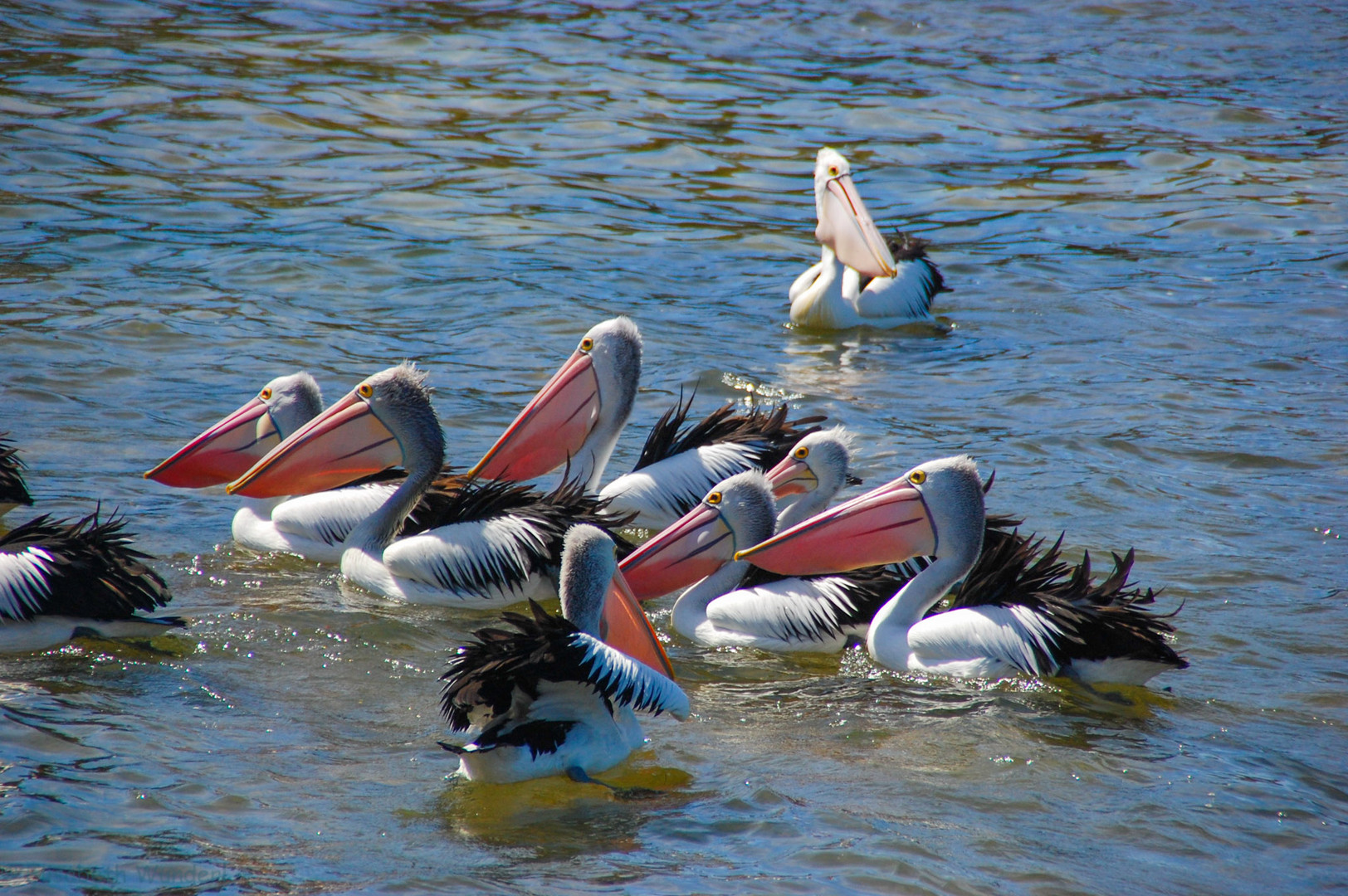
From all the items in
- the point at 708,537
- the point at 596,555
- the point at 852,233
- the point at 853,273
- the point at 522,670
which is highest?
the point at 852,233

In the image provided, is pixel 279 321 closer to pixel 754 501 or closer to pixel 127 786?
pixel 754 501

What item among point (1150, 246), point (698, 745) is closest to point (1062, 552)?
point (698, 745)

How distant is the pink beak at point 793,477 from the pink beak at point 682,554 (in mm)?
374

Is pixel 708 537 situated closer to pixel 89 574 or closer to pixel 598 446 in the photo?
pixel 598 446

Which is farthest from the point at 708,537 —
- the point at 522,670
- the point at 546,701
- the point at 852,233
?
the point at 852,233

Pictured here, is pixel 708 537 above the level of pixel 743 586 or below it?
above

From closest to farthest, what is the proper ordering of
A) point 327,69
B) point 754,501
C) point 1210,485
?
point 754,501
point 1210,485
point 327,69

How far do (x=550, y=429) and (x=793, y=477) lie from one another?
99cm

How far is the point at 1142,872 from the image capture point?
118 inches

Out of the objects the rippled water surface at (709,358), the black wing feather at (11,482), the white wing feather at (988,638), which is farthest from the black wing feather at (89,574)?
the white wing feather at (988,638)

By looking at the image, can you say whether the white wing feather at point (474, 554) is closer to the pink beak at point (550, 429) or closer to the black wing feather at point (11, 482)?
the pink beak at point (550, 429)

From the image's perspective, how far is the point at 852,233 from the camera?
7.99 m

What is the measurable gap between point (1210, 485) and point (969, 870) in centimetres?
314

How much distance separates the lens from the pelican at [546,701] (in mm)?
3152
